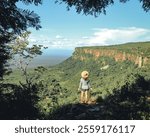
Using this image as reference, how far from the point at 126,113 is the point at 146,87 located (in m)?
5.24

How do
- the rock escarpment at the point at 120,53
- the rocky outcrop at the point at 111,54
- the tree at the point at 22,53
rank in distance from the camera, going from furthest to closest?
the rocky outcrop at the point at 111,54 < the rock escarpment at the point at 120,53 < the tree at the point at 22,53

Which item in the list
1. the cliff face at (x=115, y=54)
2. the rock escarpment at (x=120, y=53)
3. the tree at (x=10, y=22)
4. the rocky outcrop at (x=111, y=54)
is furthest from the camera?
the rocky outcrop at (x=111, y=54)

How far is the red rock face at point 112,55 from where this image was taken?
11306 centimetres

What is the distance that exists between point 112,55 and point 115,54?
2757mm

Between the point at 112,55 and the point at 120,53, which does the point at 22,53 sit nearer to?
the point at 120,53

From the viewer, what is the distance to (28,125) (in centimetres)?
773

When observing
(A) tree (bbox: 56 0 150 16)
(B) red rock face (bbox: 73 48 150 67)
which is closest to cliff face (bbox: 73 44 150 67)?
(B) red rock face (bbox: 73 48 150 67)

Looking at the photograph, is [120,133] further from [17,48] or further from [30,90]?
[17,48]

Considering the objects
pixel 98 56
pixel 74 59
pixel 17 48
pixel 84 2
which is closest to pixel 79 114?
pixel 84 2

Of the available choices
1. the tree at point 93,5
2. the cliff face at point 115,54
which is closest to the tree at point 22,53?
the tree at point 93,5

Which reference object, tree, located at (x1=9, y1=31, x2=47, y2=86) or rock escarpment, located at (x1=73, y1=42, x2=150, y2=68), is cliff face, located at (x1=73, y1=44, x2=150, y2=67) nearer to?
rock escarpment, located at (x1=73, y1=42, x2=150, y2=68)

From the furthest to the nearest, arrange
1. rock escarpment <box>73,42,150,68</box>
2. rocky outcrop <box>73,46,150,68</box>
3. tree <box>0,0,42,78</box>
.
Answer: rocky outcrop <box>73,46,150,68</box>
rock escarpment <box>73,42,150,68</box>
tree <box>0,0,42,78</box>

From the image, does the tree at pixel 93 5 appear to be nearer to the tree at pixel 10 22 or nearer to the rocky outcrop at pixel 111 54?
the tree at pixel 10 22

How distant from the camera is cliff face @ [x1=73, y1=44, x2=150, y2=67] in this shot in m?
111
